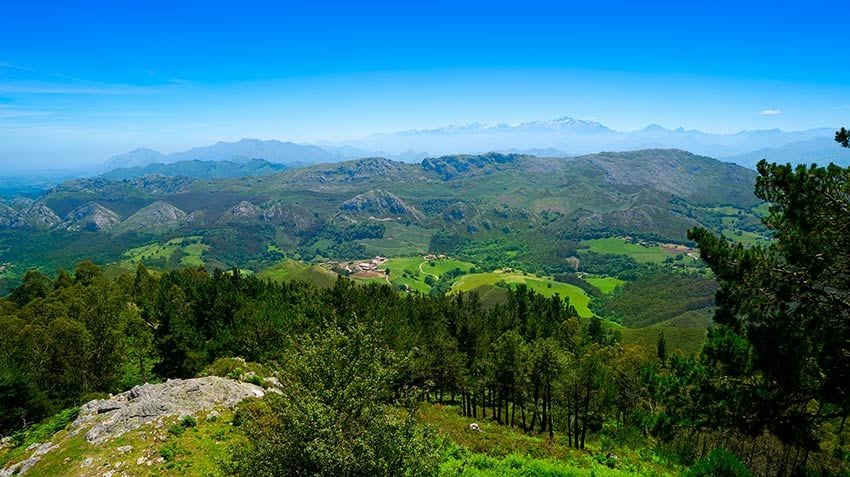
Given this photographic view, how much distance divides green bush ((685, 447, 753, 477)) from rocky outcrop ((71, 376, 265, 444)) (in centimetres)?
2978

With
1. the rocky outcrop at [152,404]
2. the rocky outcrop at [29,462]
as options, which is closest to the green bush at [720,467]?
the rocky outcrop at [152,404]

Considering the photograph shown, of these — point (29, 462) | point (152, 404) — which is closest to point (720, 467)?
point (152, 404)

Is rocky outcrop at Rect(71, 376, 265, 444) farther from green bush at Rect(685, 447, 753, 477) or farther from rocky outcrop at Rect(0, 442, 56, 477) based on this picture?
green bush at Rect(685, 447, 753, 477)

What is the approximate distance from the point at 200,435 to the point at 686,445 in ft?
121

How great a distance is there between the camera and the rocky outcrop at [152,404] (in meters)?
27.3

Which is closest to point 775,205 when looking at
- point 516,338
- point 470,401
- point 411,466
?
point 411,466

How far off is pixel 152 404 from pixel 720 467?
107ft

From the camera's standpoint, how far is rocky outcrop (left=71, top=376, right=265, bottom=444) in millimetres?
27281

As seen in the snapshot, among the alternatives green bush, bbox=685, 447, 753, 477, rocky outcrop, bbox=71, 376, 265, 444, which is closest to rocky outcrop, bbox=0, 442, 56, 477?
rocky outcrop, bbox=71, 376, 265, 444

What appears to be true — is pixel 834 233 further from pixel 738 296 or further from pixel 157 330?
pixel 157 330

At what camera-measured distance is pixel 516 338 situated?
52.1 m

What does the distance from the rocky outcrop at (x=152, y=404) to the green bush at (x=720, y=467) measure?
97.7ft

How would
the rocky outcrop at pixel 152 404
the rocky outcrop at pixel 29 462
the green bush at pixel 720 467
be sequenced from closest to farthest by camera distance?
the green bush at pixel 720 467 < the rocky outcrop at pixel 29 462 < the rocky outcrop at pixel 152 404

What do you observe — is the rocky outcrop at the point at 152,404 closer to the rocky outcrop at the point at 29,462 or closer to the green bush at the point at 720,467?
the rocky outcrop at the point at 29,462
